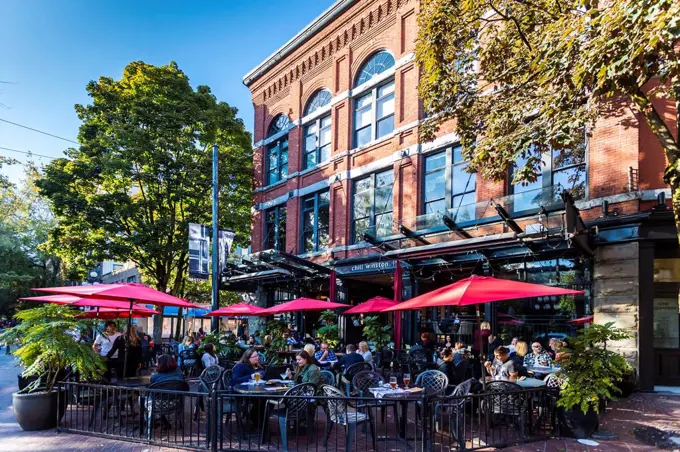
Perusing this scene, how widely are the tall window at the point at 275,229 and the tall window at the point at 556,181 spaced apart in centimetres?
1272

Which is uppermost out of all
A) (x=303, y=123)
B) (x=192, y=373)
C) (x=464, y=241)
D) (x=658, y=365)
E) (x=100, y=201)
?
(x=303, y=123)

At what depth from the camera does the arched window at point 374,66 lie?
19.5 m

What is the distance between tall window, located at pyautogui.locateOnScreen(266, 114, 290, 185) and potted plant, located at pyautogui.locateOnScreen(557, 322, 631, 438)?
18490mm

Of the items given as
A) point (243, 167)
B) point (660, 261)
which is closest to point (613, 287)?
point (660, 261)

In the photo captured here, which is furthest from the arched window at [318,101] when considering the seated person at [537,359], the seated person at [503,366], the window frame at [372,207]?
the seated person at [503,366]

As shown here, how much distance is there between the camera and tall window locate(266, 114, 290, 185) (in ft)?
81.0

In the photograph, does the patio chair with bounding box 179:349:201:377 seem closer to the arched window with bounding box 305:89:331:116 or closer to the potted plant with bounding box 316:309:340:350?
the potted plant with bounding box 316:309:340:350

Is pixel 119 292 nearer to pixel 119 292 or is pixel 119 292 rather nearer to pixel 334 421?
pixel 119 292

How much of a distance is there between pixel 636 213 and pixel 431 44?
5888 mm

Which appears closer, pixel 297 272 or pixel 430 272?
pixel 430 272

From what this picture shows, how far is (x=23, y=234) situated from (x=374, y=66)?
2905 cm

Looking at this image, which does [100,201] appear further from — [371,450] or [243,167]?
[371,450]

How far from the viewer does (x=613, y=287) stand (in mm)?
11719

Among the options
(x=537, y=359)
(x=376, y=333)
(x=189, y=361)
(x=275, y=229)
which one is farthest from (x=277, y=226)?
(x=537, y=359)
